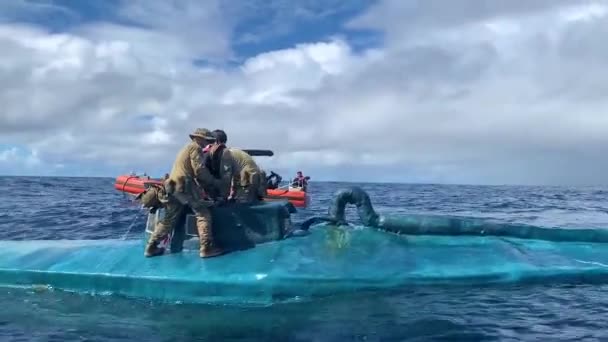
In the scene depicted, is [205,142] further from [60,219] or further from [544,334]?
[60,219]

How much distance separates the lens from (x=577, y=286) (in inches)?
438

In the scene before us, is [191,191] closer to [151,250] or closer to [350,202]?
[151,250]

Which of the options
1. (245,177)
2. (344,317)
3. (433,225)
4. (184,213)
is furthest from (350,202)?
(344,317)

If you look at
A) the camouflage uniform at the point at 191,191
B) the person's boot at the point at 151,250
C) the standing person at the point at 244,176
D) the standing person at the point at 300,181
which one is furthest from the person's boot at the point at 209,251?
the standing person at the point at 300,181

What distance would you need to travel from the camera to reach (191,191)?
11.1m

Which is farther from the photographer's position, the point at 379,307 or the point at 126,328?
the point at 379,307

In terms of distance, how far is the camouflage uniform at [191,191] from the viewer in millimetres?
11000

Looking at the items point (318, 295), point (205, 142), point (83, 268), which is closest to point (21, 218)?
point (83, 268)

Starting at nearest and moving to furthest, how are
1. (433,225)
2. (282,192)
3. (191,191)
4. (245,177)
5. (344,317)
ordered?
(344,317) < (191,191) < (245,177) < (433,225) < (282,192)

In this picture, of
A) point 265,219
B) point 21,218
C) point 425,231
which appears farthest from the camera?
point 21,218

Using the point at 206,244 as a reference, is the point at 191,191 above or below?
above

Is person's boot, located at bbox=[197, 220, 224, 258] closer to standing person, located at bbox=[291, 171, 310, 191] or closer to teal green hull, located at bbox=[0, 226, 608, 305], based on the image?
teal green hull, located at bbox=[0, 226, 608, 305]

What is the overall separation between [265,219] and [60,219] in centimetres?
1741

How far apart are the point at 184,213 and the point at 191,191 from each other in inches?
31.9
